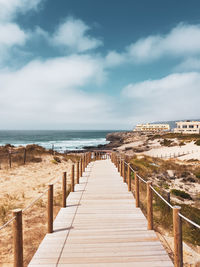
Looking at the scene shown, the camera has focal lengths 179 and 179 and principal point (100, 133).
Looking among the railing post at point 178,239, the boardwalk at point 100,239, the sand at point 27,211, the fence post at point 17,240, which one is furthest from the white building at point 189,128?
the fence post at point 17,240

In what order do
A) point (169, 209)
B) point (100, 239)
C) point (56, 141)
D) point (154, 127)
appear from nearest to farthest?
point (100, 239) < point (169, 209) < point (56, 141) < point (154, 127)

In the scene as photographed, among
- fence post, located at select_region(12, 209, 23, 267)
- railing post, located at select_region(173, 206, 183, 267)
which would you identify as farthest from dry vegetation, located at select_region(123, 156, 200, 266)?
fence post, located at select_region(12, 209, 23, 267)

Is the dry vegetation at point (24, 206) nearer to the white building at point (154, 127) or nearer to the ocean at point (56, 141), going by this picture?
the ocean at point (56, 141)

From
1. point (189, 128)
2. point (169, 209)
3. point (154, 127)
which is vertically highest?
point (154, 127)

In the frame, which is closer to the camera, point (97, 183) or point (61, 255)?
point (61, 255)

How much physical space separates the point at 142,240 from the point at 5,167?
13902 mm

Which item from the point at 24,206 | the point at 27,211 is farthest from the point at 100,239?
the point at 24,206

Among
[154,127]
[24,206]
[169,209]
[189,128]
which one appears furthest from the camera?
[154,127]

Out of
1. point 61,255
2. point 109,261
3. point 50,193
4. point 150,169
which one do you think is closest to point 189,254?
point 109,261

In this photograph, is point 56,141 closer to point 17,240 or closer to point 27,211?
point 27,211

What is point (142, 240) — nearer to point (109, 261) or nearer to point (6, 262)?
point (109, 261)

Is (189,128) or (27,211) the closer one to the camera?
(27,211)

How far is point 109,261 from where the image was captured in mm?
3430

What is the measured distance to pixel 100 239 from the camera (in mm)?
4184
